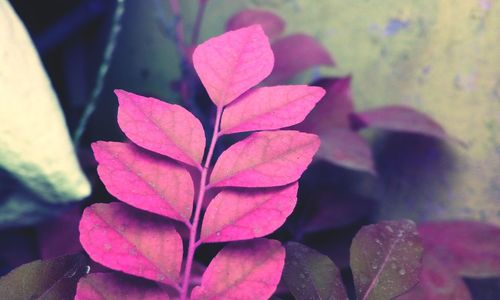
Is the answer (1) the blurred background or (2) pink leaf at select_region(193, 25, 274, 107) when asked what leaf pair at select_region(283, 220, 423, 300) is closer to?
(2) pink leaf at select_region(193, 25, 274, 107)

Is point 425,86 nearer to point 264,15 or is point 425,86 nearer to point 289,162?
point 264,15

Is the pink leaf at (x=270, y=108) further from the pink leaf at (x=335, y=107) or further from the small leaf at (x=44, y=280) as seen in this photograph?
the pink leaf at (x=335, y=107)

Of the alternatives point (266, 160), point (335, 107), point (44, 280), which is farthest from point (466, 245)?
point (44, 280)

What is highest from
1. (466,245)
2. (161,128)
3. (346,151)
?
(161,128)

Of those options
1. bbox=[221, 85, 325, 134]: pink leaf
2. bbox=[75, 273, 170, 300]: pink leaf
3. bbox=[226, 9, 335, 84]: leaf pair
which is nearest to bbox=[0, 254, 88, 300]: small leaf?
bbox=[75, 273, 170, 300]: pink leaf

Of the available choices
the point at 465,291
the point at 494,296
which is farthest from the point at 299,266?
the point at 494,296

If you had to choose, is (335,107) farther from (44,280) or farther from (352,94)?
(44,280)
